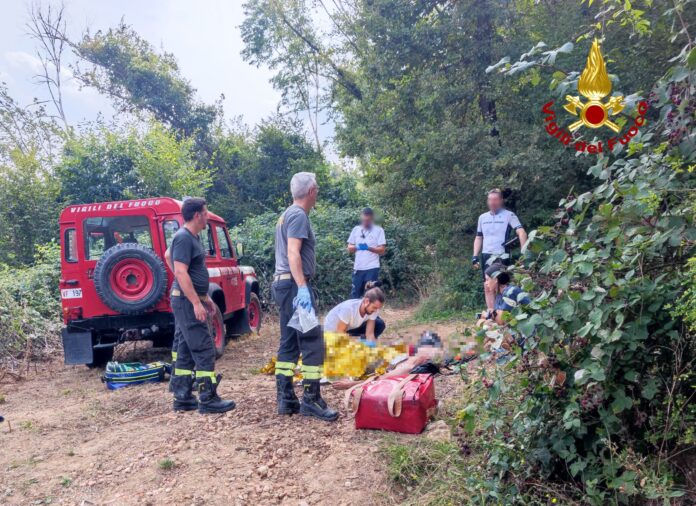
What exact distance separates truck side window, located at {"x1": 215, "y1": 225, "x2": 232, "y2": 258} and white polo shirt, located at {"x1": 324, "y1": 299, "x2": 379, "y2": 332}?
10.2ft

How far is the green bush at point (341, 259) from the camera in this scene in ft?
36.0

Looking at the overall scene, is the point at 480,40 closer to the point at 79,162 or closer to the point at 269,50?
the point at 79,162

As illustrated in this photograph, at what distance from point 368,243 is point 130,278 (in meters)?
3.16

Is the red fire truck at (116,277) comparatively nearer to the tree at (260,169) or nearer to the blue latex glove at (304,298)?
the blue latex glove at (304,298)

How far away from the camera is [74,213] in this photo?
6484 mm

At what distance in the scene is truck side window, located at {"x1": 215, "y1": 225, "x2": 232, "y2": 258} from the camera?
760 centimetres

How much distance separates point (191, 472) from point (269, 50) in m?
18.9

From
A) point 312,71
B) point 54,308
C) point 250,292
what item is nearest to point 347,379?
point 250,292

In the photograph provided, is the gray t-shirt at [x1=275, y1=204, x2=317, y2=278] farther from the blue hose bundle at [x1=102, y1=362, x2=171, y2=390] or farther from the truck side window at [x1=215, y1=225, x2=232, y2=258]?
the truck side window at [x1=215, y1=225, x2=232, y2=258]

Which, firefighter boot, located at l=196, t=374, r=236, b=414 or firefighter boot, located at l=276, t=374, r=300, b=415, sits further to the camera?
firefighter boot, located at l=196, t=374, r=236, b=414

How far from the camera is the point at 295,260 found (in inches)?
151

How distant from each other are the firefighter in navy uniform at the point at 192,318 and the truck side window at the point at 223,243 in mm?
3183

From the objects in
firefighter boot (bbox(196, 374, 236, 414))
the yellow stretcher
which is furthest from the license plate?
the yellow stretcher

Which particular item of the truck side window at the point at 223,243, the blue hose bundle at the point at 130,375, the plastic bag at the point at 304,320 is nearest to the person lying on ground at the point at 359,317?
the plastic bag at the point at 304,320
